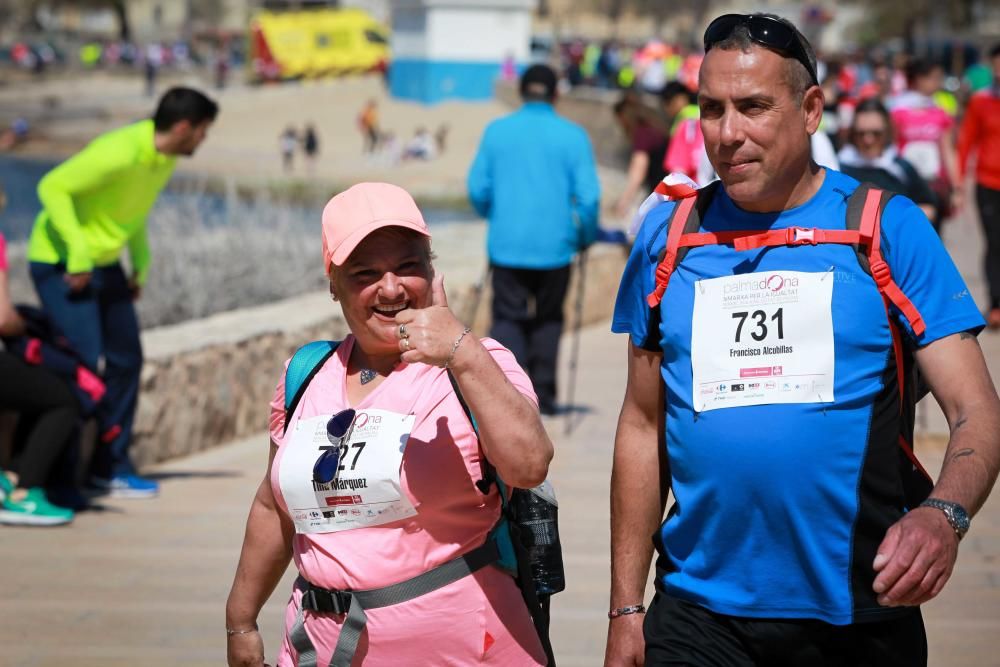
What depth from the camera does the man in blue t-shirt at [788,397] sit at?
9.16ft

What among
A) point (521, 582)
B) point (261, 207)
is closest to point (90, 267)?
point (521, 582)

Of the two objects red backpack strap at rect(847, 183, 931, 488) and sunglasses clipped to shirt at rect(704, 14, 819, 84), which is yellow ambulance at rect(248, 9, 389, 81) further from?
red backpack strap at rect(847, 183, 931, 488)

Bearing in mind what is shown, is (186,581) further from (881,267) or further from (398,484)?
(881,267)

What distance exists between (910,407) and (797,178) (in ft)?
1.67

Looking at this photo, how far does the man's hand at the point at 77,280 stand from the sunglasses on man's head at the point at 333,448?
161 inches

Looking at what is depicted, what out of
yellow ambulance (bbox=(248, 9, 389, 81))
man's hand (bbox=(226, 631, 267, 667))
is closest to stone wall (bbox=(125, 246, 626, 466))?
man's hand (bbox=(226, 631, 267, 667))

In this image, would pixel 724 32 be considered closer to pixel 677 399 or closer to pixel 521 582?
pixel 677 399

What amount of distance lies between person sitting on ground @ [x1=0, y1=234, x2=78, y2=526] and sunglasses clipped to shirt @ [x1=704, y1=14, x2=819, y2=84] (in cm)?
418

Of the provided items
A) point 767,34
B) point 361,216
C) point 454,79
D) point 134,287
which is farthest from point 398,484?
point 454,79

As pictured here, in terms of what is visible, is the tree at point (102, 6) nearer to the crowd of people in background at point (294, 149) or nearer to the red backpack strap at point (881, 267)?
the crowd of people in background at point (294, 149)

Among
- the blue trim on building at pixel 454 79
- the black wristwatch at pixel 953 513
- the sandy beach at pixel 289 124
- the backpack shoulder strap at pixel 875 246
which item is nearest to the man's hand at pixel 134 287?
the backpack shoulder strap at pixel 875 246

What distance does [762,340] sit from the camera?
9.41 feet

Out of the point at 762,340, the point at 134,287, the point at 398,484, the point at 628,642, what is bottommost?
the point at 134,287

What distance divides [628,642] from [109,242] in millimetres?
4500
